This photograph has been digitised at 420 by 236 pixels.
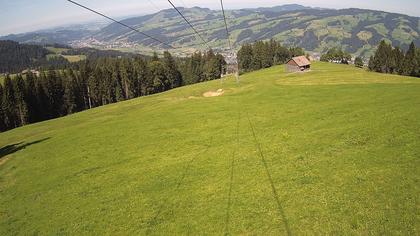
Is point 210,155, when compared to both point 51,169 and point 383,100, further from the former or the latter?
point 383,100

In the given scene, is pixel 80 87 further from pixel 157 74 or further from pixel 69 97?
pixel 157 74

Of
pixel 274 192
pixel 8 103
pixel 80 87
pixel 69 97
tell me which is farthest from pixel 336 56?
pixel 274 192

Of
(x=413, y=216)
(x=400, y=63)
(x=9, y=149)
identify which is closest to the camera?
(x=413, y=216)

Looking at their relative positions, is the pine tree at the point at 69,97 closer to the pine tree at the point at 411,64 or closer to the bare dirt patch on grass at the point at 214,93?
the bare dirt patch on grass at the point at 214,93

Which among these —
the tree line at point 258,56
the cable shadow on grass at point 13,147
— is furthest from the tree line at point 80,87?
the cable shadow on grass at point 13,147

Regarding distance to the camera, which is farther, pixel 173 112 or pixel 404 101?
pixel 173 112

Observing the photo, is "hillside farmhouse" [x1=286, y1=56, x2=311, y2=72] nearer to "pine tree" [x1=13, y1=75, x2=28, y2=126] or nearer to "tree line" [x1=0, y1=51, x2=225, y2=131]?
"tree line" [x1=0, y1=51, x2=225, y2=131]

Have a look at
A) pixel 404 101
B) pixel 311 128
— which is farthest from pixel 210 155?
pixel 404 101
